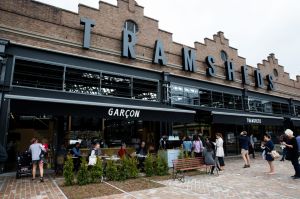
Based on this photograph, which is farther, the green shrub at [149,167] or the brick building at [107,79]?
the brick building at [107,79]

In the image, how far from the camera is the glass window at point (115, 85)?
12875mm

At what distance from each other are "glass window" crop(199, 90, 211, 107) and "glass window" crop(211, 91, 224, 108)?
1.60 feet

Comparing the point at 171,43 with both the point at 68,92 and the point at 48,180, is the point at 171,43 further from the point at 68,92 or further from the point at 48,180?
the point at 48,180

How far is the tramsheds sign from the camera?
12.6 m

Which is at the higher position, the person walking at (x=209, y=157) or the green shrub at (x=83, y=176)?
the person walking at (x=209, y=157)

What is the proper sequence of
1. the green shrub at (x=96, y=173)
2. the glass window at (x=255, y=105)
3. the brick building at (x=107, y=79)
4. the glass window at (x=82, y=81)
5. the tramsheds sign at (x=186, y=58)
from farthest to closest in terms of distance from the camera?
the glass window at (x=255, y=105) < the tramsheds sign at (x=186, y=58) < the glass window at (x=82, y=81) < the brick building at (x=107, y=79) < the green shrub at (x=96, y=173)

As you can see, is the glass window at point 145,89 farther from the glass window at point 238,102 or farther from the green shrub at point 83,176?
the glass window at point 238,102


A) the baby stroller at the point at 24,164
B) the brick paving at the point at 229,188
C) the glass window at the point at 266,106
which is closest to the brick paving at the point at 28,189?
the baby stroller at the point at 24,164

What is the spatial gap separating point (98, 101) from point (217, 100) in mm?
10802

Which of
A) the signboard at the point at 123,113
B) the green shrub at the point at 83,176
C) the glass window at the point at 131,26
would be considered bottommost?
the green shrub at the point at 83,176

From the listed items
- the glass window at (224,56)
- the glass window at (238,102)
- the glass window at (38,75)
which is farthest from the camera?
the glass window at (224,56)

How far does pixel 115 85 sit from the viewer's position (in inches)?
520

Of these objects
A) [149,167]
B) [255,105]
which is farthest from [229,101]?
[149,167]

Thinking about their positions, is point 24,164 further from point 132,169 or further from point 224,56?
point 224,56
